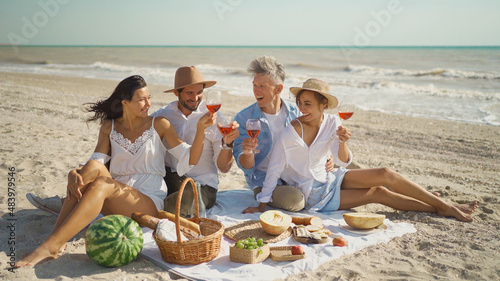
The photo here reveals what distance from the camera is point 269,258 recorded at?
3.97 meters

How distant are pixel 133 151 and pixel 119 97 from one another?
611 mm

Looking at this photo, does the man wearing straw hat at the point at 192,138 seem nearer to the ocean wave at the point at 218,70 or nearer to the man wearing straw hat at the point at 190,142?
the man wearing straw hat at the point at 190,142

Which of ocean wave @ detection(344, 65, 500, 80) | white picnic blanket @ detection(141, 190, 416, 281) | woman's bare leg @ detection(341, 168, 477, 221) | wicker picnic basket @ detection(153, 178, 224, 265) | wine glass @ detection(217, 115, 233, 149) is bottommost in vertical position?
white picnic blanket @ detection(141, 190, 416, 281)

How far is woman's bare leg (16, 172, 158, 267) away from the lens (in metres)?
3.67

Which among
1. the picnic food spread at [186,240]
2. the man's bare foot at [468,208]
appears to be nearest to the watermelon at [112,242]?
the picnic food spread at [186,240]

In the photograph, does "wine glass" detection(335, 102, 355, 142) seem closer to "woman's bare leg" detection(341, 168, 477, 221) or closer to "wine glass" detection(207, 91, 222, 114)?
"woman's bare leg" detection(341, 168, 477, 221)

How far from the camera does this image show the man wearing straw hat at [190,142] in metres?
4.74

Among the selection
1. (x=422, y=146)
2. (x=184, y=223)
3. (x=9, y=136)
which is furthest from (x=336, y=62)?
(x=184, y=223)

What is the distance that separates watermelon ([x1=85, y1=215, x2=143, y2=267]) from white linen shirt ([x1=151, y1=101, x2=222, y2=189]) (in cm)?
151

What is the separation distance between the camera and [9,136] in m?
7.80

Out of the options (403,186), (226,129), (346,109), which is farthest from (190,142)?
(403,186)

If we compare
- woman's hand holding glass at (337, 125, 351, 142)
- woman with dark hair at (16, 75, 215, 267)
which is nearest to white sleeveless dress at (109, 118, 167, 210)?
woman with dark hair at (16, 75, 215, 267)

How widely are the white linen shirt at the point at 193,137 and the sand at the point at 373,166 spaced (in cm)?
130

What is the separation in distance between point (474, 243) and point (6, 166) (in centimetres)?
629
